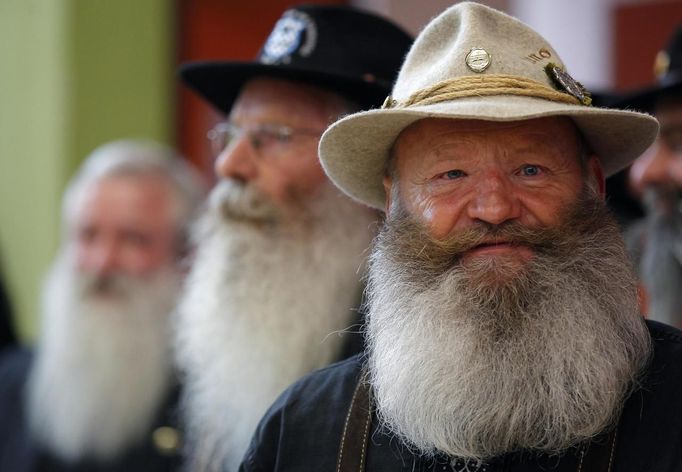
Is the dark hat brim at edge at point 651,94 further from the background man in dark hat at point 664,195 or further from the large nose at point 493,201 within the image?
the large nose at point 493,201

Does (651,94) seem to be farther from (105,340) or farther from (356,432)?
(105,340)

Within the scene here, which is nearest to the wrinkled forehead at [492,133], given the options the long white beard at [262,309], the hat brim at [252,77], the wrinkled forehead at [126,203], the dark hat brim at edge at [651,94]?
the hat brim at [252,77]

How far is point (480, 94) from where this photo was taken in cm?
247

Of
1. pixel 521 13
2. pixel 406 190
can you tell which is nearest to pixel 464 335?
pixel 406 190

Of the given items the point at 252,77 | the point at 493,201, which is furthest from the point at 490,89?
the point at 252,77

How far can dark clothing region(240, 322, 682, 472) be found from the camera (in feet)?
7.40

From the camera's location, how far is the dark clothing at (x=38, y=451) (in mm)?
4406

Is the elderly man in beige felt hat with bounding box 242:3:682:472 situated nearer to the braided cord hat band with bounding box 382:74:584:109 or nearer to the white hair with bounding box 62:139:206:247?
the braided cord hat band with bounding box 382:74:584:109

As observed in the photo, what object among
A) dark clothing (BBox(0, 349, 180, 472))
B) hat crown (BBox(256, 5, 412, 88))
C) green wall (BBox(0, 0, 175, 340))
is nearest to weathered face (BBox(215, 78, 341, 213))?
hat crown (BBox(256, 5, 412, 88))

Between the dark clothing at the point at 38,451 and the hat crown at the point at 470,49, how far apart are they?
2.23 m

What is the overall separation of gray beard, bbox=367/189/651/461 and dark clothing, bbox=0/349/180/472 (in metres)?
2.06

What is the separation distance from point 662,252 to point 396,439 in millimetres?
1921

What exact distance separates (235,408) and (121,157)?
1910 millimetres

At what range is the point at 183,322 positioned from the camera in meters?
4.14
